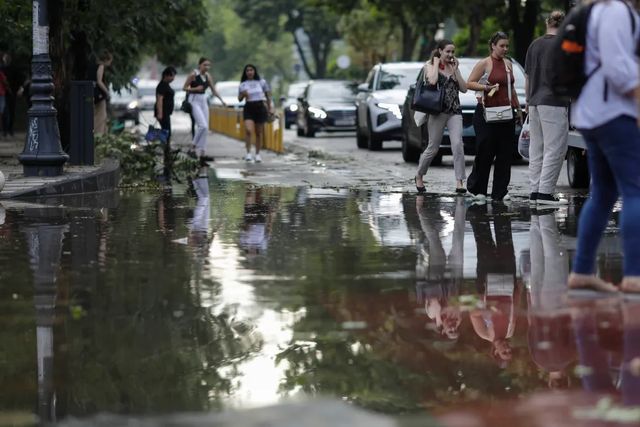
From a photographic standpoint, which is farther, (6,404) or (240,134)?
(240,134)

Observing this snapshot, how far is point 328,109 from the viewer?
125ft

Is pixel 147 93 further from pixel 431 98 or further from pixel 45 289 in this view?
pixel 45 289

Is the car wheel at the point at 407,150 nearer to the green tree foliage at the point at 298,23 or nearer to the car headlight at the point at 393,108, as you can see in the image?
the car headlight at the point at 393,108

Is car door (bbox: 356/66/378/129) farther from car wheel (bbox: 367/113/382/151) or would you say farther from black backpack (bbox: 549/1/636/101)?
black backpack (bbox: 549/1/636/101)

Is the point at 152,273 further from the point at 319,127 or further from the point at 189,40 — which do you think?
the point at 189,40

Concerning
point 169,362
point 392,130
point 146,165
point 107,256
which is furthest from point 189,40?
point 169,362

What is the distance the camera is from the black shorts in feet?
81.6

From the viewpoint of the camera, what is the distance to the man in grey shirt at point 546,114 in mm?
13875

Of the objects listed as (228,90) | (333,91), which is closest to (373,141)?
(333,91)

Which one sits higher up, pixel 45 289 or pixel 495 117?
pixel 495 117

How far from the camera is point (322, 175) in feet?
66.4

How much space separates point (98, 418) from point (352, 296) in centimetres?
290

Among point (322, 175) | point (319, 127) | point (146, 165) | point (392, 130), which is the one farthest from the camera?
point (319, 127)

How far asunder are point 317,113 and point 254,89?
13.3 m
